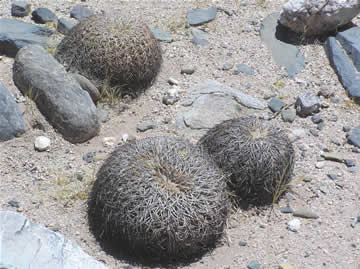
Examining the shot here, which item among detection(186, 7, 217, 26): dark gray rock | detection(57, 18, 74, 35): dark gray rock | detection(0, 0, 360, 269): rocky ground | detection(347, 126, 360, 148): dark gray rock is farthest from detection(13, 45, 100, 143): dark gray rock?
detection(347, 126, 360, 148): dark gray rock

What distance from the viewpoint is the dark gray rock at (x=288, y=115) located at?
23.5 ft

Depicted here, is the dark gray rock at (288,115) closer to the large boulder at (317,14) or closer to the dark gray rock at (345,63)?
the dark gray rock at (345,63)

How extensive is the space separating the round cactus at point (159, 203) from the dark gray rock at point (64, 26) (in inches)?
127

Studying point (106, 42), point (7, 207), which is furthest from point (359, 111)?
point (7, 207)

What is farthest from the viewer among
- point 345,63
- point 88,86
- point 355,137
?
point 345,63

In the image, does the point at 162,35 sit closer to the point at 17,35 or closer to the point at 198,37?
the point at 198,37

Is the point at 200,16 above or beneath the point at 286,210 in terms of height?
above

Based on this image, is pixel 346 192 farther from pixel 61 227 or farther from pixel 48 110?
pixel 48 110

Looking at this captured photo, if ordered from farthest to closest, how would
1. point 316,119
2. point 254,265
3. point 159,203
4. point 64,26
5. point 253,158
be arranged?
point 64,26 → point 316,119 → point 253,158 → point 254,265 → point 159,203

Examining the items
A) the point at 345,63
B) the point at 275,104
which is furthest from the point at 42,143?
the point at 345,63

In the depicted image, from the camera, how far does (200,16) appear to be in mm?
8734

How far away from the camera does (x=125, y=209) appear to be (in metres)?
5.05

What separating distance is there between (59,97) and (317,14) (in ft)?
13.4

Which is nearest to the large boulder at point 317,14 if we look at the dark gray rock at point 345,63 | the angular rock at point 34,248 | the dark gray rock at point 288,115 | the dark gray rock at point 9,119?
the dark gray rock at point 345,63
